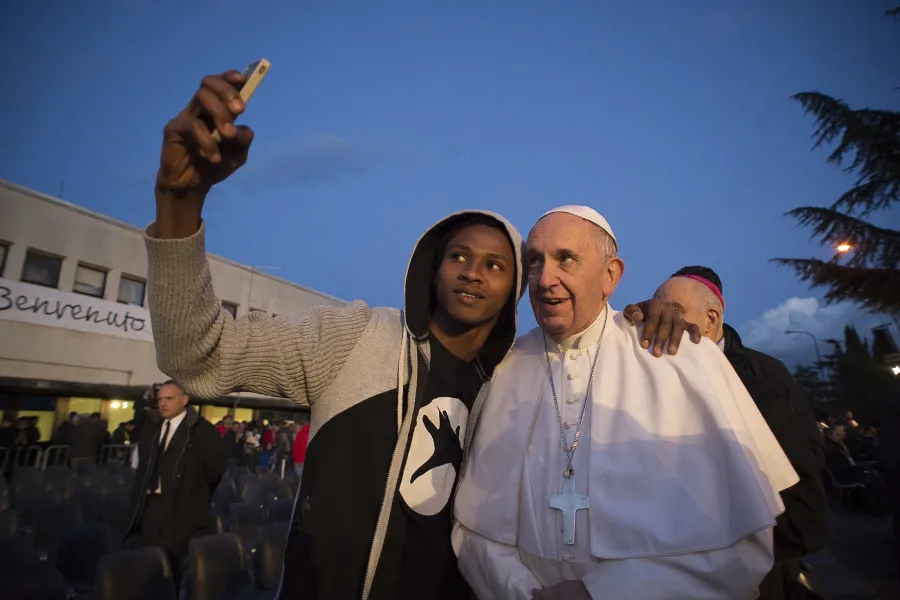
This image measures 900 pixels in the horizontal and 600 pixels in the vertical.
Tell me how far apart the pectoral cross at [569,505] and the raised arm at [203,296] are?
96 cm

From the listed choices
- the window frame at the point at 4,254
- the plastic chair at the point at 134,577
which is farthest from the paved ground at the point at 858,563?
the window frame at the point at 4,254

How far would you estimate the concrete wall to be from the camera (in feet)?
59.6

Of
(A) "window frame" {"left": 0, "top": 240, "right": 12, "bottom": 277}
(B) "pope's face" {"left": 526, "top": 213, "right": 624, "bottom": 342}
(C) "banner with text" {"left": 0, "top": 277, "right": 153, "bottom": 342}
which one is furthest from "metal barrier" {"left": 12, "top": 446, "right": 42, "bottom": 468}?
(B) "pope's face" {"left": 526, "top": 213, "right": 624, "bottom": 342}

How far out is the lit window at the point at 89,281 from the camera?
20.2m

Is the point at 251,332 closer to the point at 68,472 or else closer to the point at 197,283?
the point at 197,283

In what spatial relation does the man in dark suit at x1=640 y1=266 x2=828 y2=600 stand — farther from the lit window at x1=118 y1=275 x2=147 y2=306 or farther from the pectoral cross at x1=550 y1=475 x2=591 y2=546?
the lit window at x1=118 y1=275 x2=147 y2=306

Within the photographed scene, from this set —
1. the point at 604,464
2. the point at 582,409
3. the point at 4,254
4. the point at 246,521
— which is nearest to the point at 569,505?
the point at 604,464

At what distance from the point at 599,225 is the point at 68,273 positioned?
76.5ft

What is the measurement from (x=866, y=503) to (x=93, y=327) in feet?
82.6

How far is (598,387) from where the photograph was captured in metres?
2.02

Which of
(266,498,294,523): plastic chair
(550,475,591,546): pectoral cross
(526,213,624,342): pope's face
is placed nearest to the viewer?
(550,475,591,546): pectoral cross

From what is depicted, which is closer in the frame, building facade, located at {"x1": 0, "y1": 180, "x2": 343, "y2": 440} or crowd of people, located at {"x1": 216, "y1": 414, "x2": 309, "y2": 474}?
crowd of people, located at {"x1": 216, "y1": 414, "x2": 309, "y2": 474}

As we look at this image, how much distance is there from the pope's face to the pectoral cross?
2.14 feet

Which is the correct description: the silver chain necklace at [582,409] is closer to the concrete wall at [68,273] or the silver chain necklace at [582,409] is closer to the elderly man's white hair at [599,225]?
the elderly man's white hair at [599,225]
